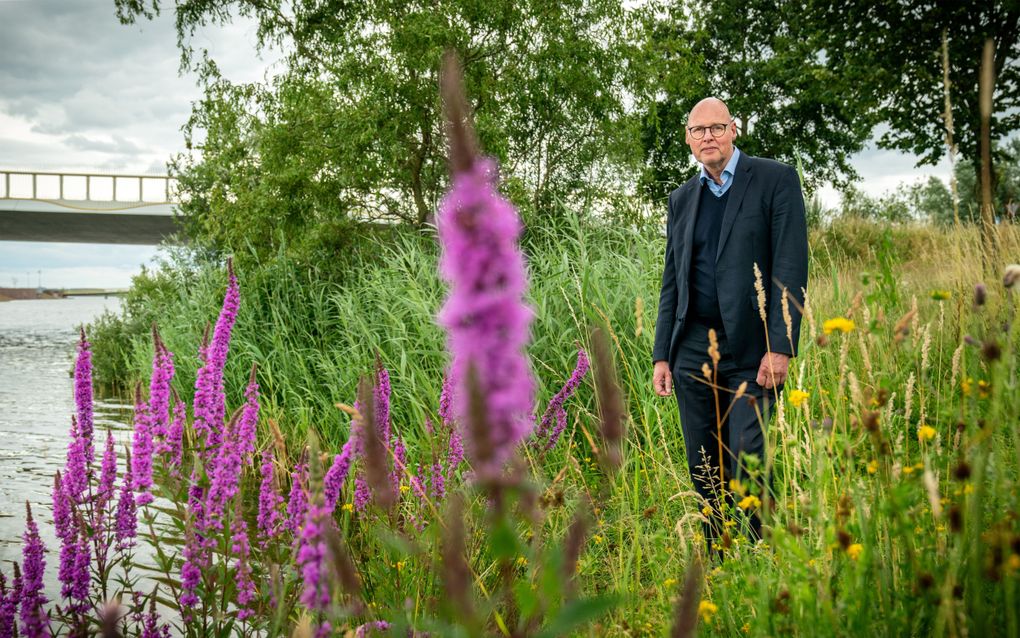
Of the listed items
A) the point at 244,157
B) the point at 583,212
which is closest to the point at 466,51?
the point at 583,212

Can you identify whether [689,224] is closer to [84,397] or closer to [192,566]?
[192,566]

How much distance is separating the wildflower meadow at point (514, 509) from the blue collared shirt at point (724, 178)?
849mm

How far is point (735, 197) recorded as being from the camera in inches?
137

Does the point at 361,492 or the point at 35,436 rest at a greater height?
the point at 361,492

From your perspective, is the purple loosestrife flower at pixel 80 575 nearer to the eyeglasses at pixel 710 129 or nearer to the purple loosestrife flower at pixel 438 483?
the purple loosestrife flower at pixel 438 483

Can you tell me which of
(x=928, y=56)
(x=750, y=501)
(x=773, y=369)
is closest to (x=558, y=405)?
(x=750, y=501)

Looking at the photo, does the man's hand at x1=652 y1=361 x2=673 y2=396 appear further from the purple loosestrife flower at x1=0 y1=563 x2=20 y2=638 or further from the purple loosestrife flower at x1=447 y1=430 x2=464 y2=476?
the purple loosestrife flower at x1=0 y1=563 x2=20 y2=638

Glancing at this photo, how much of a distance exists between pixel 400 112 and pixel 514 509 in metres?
8.41

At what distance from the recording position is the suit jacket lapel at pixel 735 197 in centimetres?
345

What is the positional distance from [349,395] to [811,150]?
24878mm

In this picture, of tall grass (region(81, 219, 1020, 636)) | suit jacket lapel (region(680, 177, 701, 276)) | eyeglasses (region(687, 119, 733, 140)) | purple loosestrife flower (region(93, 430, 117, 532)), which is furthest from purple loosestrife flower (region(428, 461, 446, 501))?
eyeglasses (region(687, 119, 733, 140))

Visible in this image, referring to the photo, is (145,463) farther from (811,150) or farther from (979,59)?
(811,150)

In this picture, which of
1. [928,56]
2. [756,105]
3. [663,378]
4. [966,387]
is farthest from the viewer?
[756,105]

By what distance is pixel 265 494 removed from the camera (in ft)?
8.69
